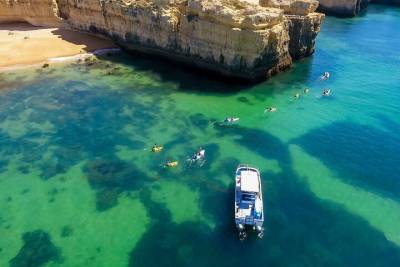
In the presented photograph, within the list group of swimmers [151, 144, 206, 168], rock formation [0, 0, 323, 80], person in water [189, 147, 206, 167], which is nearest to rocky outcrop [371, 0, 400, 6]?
rock formation [0, 0, 323, 80]

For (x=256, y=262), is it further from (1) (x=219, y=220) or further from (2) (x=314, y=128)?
(2) (x=314, y=128)

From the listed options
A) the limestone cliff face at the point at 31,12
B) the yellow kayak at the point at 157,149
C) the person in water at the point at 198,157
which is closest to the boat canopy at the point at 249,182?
the person in water at the point at 198,157

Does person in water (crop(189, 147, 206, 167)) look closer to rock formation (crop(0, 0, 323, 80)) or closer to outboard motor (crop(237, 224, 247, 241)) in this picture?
outboard motor (crop(237, 224, 247, 241))

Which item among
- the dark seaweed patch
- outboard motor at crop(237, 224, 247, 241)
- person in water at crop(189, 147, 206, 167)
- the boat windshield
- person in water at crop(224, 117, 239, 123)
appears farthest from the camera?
person in water at crop(224, 117, 239, 123)

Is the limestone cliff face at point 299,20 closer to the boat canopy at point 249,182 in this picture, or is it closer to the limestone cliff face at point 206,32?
the limestone cliff face at point 206,32

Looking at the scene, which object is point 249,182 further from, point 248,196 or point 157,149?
point 157,149

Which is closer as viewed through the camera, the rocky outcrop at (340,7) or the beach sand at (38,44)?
the beach sand at (38,44)
